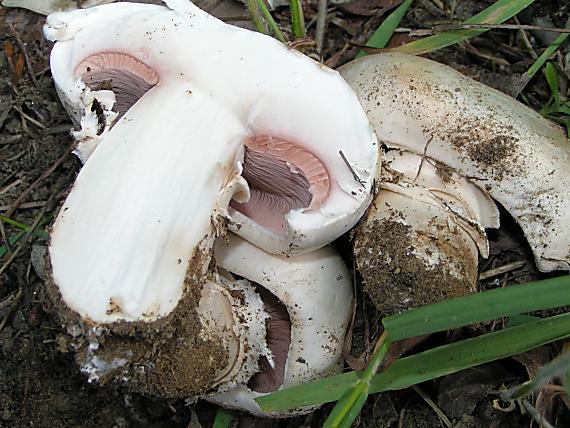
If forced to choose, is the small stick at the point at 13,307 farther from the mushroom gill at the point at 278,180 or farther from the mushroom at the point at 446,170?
the mushroom at the point at 446,170

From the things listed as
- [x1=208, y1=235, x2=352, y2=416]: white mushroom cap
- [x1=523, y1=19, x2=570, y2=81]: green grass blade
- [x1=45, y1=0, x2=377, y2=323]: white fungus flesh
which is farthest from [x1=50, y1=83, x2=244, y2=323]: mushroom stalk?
[x1=523, y1=19, x2=570, y2=81]: green grass blade

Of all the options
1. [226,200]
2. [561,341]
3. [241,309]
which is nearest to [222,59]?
[226,200]

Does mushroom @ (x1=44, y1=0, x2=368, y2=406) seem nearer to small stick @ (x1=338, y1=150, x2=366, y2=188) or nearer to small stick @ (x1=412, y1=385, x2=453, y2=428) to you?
small stick @ (x1=338, y1=150, x2=366, y2=188)

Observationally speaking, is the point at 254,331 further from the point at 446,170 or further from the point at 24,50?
the point at 24,50

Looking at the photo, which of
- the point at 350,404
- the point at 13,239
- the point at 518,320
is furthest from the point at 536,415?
the point at 13,239

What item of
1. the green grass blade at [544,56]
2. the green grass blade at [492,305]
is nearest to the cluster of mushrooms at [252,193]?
the green grass blade at [492,305]
